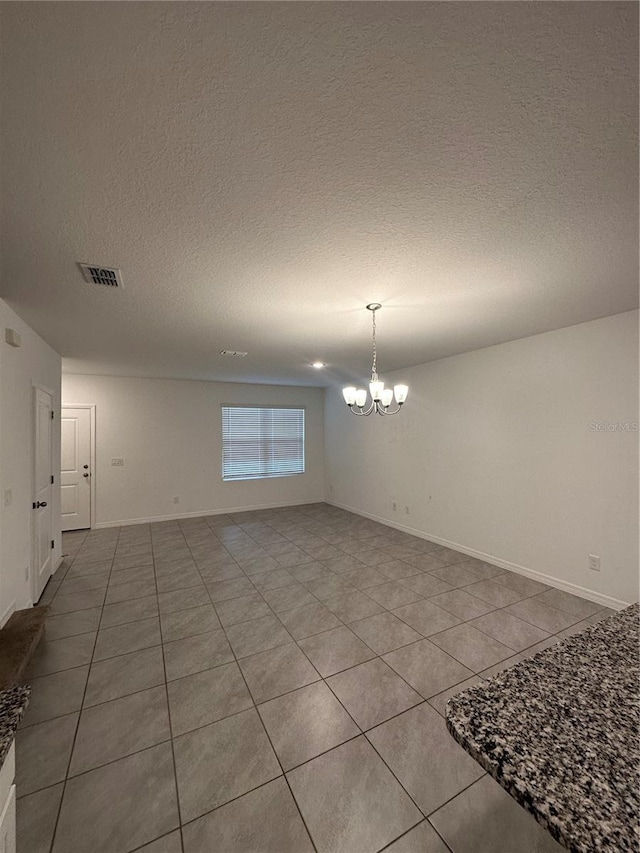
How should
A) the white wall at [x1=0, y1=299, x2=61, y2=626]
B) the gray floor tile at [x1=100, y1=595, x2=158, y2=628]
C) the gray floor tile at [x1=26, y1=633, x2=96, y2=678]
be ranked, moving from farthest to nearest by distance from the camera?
the gray floor tile at [x1=100, y1=595, x2=158, y2=628] → the white wall at [x1=0, y1=299, x2=61, y2=626] → the gray floor tile at [x1=26, y1=633, x2=96, y2=678]

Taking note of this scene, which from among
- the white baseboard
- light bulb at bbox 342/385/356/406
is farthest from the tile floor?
light bulb at bbox 342/385/356/406

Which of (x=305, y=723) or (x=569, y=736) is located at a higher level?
(x=569, y=736)

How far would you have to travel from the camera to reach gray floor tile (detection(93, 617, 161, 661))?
244 centimetres

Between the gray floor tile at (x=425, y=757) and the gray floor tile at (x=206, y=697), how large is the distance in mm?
805

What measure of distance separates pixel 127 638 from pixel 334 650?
5.29ft

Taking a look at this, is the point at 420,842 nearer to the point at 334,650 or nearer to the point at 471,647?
the point at 334,650

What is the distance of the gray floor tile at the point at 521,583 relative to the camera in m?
3.28

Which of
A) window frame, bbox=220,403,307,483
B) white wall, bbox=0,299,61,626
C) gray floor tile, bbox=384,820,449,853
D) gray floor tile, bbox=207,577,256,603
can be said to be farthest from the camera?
window frame, bbox=220,403,307,483


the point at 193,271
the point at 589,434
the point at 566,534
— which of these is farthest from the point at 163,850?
the point at 589,434

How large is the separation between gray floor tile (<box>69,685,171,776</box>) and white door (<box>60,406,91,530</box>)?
4279mm

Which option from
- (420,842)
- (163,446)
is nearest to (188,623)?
(420,842)

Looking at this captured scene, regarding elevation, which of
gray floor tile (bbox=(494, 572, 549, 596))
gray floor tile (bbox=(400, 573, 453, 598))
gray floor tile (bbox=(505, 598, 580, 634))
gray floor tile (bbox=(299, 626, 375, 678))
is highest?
gray floor tile (bbox=(505, 598, 580, 634))

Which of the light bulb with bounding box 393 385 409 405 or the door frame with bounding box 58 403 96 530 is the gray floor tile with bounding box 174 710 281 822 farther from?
the door frame with bounding box 58 403 96 530

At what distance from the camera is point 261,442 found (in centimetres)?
686
